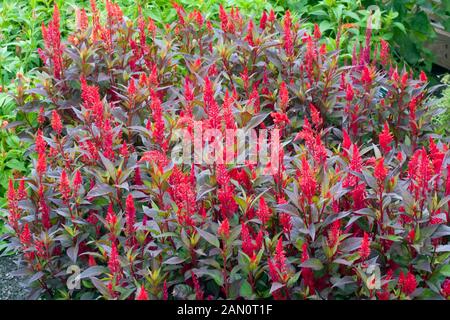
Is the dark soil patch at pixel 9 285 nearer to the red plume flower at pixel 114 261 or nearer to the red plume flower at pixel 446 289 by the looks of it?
the red plume flower at pixel 114 261

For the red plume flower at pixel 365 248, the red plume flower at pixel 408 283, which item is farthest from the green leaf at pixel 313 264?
the red plume flower at pixel 408 283

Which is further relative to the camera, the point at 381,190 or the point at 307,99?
the point at 307,99

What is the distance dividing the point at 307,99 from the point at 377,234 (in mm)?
1072

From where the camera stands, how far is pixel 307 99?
3451 mm

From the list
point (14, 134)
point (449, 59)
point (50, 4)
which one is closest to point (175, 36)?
point (14, 134)

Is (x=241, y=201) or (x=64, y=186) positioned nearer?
(x=241, y=201)

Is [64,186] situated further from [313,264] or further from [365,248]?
[365,248]

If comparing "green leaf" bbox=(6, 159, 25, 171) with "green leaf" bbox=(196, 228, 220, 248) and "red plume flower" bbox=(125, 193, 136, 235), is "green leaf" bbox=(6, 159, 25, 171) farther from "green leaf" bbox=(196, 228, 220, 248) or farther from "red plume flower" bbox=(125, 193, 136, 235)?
"green leaf" bbox=(196, 228, 220, 248)

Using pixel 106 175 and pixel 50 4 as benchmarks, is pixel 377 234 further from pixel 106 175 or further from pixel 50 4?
pixel 50 4

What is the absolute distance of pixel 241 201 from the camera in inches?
101

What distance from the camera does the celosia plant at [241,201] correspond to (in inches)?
96.0

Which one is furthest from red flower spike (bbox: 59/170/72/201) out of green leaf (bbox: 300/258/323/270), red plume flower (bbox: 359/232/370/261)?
red plume flower (bbox: 359/232/370/261)

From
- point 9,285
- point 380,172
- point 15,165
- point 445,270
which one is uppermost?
point 380,172

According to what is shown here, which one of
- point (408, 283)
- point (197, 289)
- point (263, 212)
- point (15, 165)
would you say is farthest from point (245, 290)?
point (15, 165)
